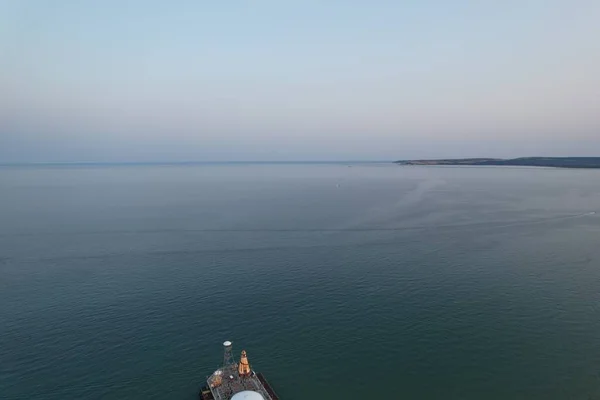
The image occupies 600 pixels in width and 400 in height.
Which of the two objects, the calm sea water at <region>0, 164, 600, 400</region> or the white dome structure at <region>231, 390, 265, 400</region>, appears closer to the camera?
the white dome structure at <region>231, 390, 265, 400</region>

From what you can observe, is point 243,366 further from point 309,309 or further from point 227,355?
point 309,309

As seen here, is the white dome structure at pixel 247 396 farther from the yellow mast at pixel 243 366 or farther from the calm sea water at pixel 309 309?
the calm sea water at pixel 309 309

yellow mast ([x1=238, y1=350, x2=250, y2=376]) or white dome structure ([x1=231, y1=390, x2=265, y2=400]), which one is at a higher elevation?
yellow mast ([x1=238, y1=350, x2=250, y2=376])

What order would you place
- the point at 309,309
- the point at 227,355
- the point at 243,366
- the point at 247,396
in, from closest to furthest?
the point at 247,396
the point at 243,366
the point at 227,355
the point at 309,309

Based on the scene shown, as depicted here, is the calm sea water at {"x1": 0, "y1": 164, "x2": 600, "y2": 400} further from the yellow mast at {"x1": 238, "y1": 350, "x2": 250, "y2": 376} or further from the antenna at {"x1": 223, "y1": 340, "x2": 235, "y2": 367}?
the yellow mast at {"x1": 238, "y1": 350, "x2": 250, "y2": 376}

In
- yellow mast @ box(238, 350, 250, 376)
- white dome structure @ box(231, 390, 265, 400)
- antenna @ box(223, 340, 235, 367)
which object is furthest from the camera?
antenna @ box(223, 340, 235, 367)

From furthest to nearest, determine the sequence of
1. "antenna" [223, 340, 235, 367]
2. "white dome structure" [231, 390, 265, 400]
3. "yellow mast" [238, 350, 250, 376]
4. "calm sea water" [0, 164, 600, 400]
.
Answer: "calm sea water" [0, 164, 600, 400]
"antenna" [223, 340, 235, 367]
"yellow mast" [238, 350, 250, 376]
"white dome structure" [231, 390, 265, 400]

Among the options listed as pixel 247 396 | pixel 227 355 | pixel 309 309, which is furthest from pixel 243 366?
pixel 309 309

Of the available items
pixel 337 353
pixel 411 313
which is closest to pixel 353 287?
pixel 411 313

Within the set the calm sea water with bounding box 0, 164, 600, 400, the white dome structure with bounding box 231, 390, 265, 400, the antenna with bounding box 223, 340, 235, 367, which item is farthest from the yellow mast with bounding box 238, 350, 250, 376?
the calm sea water with bounding box 0, 164, 600, 400

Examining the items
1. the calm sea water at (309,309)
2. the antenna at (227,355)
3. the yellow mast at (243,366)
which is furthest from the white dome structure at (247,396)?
the calm sea water at (309,309)
